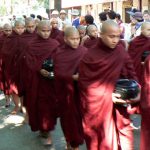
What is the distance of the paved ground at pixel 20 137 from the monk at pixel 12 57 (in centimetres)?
53

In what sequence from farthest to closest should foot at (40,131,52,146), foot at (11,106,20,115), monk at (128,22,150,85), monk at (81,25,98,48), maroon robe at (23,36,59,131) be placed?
1. foot at (11,106,20,115)
2. monk at (81,25,98,48)
3. monk at (128,22,150,85)
4. foot at (40,131,52,146)
5. maroon robe at (23,36,59,131)

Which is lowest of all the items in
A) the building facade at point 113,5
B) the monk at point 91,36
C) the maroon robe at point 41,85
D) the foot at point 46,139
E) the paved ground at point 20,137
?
the paved ground at point 20,137

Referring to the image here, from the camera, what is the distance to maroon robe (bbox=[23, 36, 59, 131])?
21.4 feet

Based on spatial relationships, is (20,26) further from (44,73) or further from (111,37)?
(111,37)

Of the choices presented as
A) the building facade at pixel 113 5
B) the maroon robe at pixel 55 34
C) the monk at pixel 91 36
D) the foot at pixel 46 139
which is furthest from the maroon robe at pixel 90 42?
the building facade at pixel 113 5

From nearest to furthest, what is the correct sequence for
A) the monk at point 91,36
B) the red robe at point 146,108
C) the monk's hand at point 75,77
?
the red robe at point 146,108, the monk's hand at point 75,77, the monk at point 91,36

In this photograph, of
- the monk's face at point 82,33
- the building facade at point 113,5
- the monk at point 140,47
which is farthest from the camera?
the building facade at point 113,5

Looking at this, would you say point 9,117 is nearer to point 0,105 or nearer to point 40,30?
point 0,105

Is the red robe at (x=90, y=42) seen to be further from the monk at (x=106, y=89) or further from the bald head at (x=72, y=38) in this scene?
the monk at (x=106, y=89)

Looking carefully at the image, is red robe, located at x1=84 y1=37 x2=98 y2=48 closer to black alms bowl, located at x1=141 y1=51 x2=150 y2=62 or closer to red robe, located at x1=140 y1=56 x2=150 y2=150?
black alms bowl, located at x1=141 y1=51 x2=150 y2=62

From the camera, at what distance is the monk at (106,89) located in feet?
15.1

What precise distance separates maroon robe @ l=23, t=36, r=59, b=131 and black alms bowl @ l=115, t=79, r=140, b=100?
208 cm

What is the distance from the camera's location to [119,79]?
462 centimetres

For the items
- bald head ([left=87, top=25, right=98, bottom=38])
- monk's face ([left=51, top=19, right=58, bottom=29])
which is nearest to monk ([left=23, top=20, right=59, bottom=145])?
bald head ([left=87, top=25, right=98, bottom=38])
